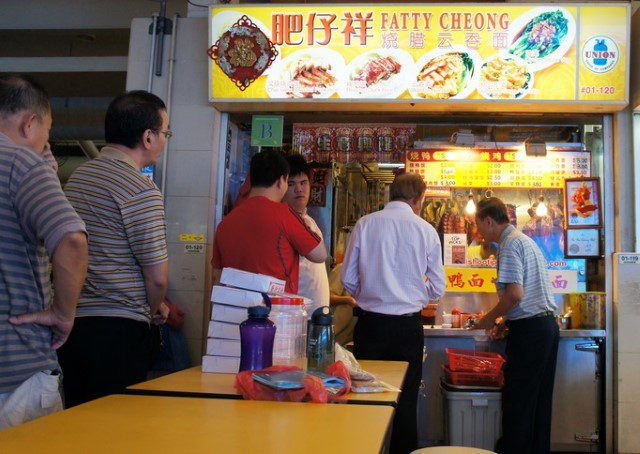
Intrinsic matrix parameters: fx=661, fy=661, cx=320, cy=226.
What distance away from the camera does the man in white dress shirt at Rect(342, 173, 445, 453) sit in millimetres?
3830

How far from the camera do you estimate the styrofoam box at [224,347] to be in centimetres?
264

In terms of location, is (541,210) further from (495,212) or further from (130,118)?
(130,118)

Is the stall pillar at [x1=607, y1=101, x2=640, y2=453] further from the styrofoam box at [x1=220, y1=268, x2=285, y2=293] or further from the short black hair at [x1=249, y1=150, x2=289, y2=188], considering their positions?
the styrofoam box at [x1=220, y1=268, x2=285, y2=293]

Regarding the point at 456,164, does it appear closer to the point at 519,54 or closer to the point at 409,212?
the point at 519,54

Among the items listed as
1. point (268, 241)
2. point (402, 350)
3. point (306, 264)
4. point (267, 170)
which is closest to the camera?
point (268, 241)

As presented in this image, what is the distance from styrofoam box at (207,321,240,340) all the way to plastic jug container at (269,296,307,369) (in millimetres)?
152

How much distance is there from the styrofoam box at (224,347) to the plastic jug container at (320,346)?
32 cm

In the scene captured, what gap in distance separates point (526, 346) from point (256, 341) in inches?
107

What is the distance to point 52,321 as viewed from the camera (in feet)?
6.87

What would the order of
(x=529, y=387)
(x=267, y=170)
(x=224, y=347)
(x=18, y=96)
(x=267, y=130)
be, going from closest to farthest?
(x=18, y=96), (x=224, y=347), (x=267, y=170), (x=529, y=387), (x=267, y=130)

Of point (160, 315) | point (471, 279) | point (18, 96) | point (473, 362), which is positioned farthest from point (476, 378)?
point (18, 96)

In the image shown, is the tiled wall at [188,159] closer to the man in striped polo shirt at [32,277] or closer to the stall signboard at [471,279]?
the stall signboard at [471,279]

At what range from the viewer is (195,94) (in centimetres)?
515

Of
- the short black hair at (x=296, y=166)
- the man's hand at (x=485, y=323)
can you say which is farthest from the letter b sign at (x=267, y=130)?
the man's hand at (x=485, y=323)
